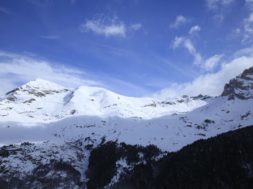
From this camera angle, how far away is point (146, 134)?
194250 millimetres

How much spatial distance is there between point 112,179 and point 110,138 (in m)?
39.6

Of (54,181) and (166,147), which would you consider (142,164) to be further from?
(54,181)

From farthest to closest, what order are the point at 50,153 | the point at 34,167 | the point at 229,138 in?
the point at 50,153, the point at 34,167, the point at 229,138

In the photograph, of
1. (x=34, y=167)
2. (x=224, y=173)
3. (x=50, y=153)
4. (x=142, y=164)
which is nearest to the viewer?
(x=224, y=173)

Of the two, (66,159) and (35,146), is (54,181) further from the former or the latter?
(35,146)

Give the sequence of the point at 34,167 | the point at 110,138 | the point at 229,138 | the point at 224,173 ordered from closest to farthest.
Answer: the point at 224,173 < the point at 229,138 < the point at 34,167 < the point at 110,138

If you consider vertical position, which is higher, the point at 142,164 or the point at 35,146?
the point at 35,146

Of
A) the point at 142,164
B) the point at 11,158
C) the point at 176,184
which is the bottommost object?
the point at 176,184

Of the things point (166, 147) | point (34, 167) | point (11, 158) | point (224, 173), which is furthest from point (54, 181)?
point (224, 173)

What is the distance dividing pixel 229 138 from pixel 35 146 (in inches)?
3967

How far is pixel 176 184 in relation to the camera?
444ft

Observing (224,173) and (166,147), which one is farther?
(166,147)

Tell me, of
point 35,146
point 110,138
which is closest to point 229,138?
point 110,138

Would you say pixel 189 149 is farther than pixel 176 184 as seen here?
Yes
